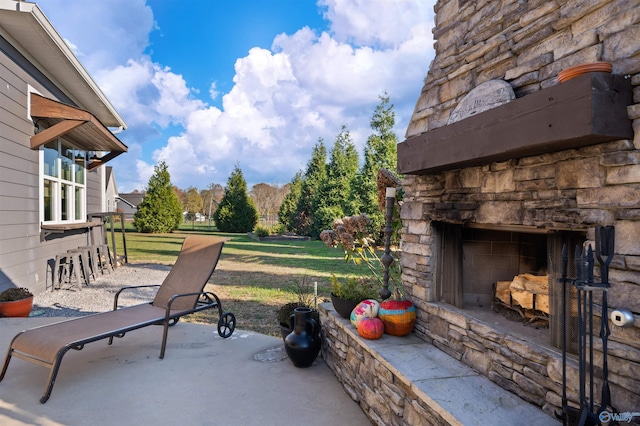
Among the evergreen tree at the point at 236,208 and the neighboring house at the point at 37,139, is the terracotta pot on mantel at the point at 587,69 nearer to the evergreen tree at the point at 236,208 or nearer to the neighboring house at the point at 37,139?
the neighboring house at the point at 37,139

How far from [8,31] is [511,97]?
263 inches

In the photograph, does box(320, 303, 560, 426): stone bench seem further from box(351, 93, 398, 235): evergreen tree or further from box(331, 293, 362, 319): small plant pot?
box(351, 93, 398, 235): evergreen tree

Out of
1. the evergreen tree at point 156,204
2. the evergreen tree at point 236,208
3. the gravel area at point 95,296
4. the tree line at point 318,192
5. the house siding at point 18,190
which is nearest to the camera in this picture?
the house siding at point 18,190

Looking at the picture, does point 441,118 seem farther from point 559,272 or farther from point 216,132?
point 216,132

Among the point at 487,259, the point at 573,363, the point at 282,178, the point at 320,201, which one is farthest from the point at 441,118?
the point at 282,178

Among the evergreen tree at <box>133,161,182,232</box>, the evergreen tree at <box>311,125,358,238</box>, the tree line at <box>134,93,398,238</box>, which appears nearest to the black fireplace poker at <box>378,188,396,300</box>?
the tree line at <box>134,93,398,238</box>

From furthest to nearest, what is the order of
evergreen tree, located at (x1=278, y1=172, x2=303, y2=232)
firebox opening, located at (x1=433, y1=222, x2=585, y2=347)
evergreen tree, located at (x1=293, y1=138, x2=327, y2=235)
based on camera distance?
evergreen tree, located at (x1=278, y1=172, x2=303, y2=232)
evergreen tree, located at (x1=293, y1=138, x2=327, y2=235)
firebox opening, located at (x1=433, y1=222, x2=585, y2=347)

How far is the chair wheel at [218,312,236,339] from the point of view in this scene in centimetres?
420

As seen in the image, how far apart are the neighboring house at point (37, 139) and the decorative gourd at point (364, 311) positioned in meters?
5.16

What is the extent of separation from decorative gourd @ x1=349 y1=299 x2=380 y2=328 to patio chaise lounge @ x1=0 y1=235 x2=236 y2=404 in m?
1.77

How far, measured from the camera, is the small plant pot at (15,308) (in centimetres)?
490

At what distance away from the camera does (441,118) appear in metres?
2.91

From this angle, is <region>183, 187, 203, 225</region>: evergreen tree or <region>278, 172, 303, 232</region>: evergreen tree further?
<region>183, 187, 203, 225</region>: evergreen tree

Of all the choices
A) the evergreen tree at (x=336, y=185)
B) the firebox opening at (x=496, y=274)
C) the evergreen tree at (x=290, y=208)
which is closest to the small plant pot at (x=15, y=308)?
the firebox opening at (x=496, y=274)
